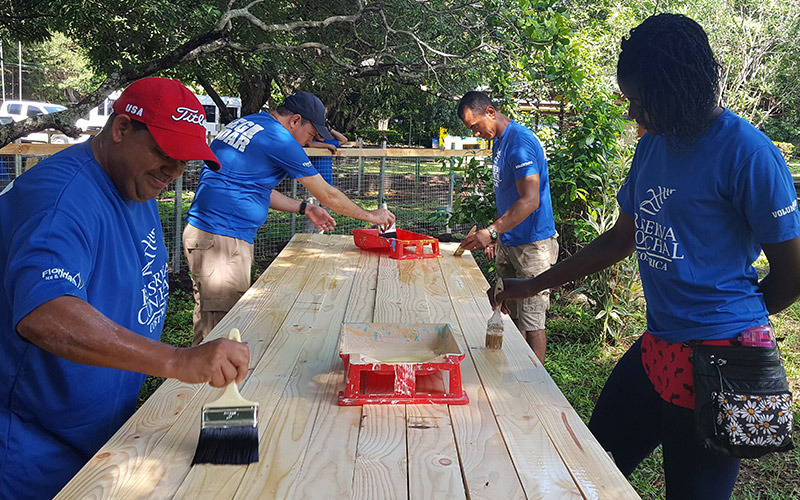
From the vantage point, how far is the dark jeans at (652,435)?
2.02 m

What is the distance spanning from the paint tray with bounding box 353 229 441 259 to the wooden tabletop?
1622mm

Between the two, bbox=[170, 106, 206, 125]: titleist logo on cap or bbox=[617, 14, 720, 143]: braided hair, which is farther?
bbox=[617, 14, 720, 143]: braided hair

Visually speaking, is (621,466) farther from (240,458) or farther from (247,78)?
(247,78)

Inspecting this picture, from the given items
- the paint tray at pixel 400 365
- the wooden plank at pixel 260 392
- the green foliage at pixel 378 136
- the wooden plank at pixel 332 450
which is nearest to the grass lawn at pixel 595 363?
the paint tray at pixel 400 365

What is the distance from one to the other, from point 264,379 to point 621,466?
1.40 meters

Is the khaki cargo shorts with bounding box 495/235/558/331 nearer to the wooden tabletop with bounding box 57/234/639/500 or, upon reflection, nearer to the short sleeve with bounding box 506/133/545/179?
the short sleeve with bounding box 506/133/545/179

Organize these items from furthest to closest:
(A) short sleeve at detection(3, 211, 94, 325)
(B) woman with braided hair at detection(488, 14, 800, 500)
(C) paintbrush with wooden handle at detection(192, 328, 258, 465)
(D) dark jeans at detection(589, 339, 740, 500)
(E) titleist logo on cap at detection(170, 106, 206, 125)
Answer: (D) dark jeans at detection(589, 339, 740, 500), (B) woman with braided hair at detection(488, 14, 800, 500), (E) titleist logo on cap at detection(170, 106, 206, 125), (C) paintbrush with wooden handle at detection(192, 328, 258, 465), (A) short sleeve at detection(3, 211, 94, 325)

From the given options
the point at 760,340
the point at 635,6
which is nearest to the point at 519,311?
the point at 760,340

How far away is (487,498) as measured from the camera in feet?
5.06

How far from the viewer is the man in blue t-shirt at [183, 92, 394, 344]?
12.9 ft

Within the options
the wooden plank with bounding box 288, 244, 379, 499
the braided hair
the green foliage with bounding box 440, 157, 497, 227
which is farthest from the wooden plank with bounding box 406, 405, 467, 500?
the green foliage with bounding box 440, 157, 497, 227

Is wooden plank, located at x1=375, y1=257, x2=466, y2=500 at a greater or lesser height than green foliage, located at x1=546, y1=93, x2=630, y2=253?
lesser

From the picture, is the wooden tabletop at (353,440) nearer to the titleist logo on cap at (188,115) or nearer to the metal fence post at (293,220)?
the titleist logo on cap at (188,115)

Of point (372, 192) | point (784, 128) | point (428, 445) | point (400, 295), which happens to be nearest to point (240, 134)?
point (400, 295)
